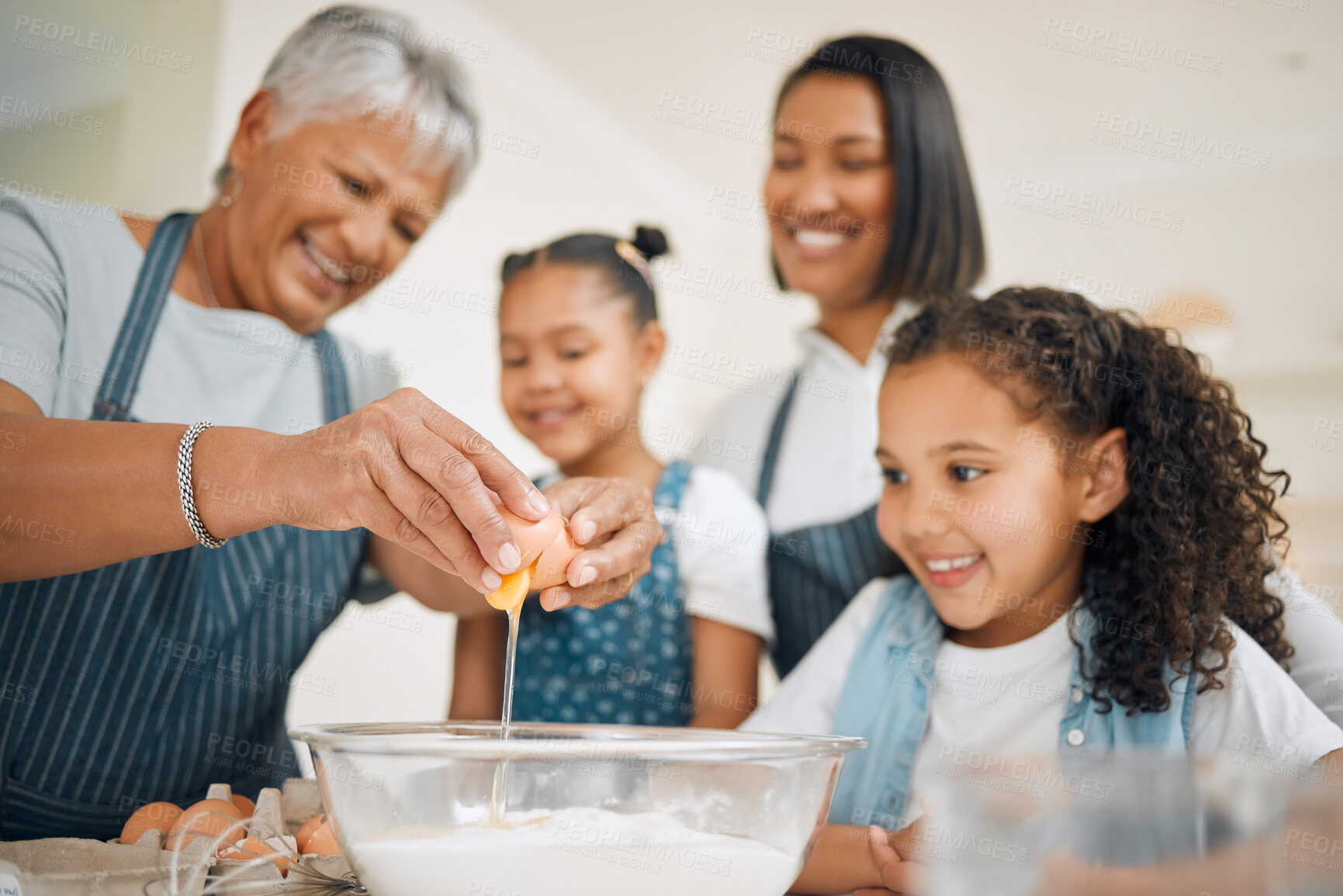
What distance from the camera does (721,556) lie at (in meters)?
1.45

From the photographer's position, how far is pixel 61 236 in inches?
49.1

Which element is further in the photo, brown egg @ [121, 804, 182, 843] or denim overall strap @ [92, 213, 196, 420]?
denim overall strap @ [92, 213, 196, 420]

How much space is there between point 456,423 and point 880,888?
1.75 feet

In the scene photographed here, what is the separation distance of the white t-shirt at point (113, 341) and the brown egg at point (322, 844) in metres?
0.65

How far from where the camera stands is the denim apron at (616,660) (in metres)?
1.40

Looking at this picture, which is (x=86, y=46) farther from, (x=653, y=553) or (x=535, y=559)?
(x=535, y=559)

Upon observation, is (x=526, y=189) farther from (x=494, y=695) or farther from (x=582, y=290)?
(x=494, y=695)

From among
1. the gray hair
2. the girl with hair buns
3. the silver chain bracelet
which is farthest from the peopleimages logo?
the silver chain bracelet

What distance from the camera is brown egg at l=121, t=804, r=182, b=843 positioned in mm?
886

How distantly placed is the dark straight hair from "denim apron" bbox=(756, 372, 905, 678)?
0.41m

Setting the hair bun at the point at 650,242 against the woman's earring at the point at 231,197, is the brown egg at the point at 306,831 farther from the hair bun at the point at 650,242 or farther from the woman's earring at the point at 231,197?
the hair bun at the point at 650,242

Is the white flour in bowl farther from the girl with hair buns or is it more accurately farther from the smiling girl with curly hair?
the girl with hair buns

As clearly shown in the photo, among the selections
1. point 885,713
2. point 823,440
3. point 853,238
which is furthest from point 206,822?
point 853,238

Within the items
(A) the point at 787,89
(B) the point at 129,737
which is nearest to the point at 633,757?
(B) the point at 129,737
